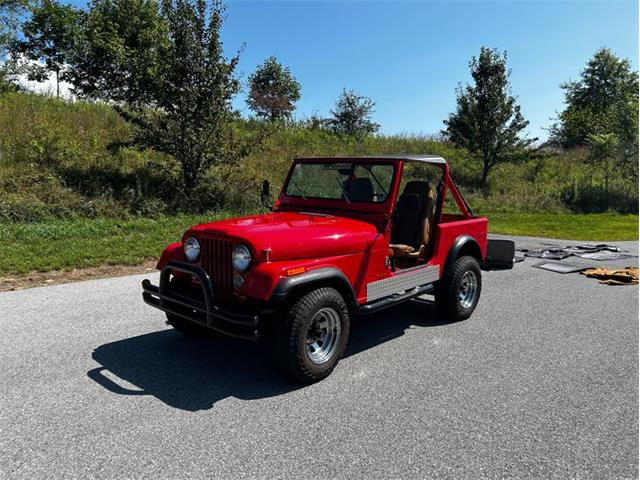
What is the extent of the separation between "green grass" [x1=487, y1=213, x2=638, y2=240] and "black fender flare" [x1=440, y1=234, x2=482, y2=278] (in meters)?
8.70

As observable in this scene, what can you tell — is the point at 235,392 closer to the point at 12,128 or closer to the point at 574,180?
the point at 12,128

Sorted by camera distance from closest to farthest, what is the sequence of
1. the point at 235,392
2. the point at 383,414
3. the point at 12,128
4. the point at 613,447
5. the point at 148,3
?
the point at 613,447, the point at 383,414, the point at 235,392, the point at 12,128, the point at 148,3

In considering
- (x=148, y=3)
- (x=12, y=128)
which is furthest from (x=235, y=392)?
(x=148, y=3)

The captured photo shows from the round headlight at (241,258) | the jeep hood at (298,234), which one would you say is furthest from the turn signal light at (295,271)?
the round headlight at (241,258)

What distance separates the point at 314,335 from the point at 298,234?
32.4 inches

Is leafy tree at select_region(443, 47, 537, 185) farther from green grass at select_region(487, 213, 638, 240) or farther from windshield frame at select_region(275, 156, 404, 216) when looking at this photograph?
windshield frame at select_region(275, 156, 404, 216)

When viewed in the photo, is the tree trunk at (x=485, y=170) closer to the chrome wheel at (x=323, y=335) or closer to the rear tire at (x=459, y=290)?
the rear tire at (x=459, y=290)

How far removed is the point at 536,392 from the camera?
362 cm

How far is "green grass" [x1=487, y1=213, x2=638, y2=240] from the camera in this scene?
13797mm

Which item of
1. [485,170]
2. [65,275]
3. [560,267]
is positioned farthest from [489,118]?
[65,275]

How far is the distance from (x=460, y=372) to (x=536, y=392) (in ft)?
1.94

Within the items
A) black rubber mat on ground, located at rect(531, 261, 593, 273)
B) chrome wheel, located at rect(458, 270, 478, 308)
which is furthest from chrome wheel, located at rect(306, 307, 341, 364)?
black rubber mat on ground, located at rect(531, 261, 593, 273)

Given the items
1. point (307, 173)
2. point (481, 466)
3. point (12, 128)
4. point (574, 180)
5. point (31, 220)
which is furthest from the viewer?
point (574, 180)

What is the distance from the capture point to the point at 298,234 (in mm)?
3830
